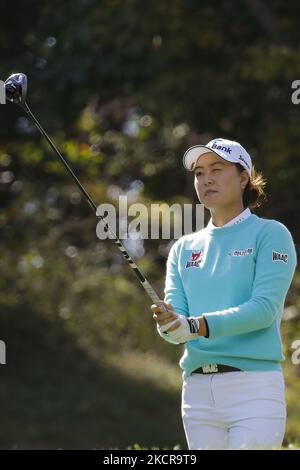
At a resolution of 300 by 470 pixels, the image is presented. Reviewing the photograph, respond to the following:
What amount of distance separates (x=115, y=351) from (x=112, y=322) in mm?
558

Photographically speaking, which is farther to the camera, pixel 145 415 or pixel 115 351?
pixel 115 351

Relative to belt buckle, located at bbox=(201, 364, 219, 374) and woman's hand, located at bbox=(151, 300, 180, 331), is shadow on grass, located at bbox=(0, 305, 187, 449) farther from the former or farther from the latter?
woman's hand, located at bbox=(151, 300, 180, 331)

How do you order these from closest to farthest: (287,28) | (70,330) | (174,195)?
(287,28) < (174,195) < (70,330)

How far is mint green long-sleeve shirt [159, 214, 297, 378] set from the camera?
4.70 meters

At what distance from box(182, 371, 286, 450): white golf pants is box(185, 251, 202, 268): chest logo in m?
0.49

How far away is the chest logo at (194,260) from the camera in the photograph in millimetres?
4980

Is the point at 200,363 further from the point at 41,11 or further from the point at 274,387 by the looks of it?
the point at 41,11

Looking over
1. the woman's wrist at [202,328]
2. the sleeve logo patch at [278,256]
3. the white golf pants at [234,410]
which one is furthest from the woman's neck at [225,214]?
the white golf pants at [234,410]

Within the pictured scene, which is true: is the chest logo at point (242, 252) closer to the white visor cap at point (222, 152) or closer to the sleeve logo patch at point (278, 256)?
the sleeve logo patch at point (278, 256)

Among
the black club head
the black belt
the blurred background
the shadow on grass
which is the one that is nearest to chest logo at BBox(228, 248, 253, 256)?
the black belt

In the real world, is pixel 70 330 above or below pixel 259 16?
below

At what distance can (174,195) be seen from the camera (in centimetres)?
1641

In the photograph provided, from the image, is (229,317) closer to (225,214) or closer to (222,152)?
(225,214)
